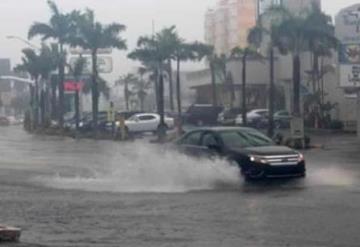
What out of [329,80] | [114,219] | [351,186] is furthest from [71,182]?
[329,80]

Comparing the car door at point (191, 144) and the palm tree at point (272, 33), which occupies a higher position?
the palm tree at point (272, 33)

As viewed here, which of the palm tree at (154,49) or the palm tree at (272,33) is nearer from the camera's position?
the palm tree at (272,33)

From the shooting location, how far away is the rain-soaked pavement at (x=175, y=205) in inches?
548

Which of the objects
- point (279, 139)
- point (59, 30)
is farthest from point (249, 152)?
point (59, 30)

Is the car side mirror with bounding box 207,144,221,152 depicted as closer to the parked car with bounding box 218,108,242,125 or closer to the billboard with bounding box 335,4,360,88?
the billboard with bounding box 335,4,360,88

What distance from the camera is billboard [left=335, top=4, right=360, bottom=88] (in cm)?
4806

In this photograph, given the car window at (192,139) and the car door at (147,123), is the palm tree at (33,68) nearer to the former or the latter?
the car door at (147,123)

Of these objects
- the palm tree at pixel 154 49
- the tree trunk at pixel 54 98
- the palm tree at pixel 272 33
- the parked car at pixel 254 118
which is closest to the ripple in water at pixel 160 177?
the palm tree at pixel 272 33

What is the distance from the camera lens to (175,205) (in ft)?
61.2

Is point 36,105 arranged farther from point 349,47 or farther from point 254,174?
point 254,174

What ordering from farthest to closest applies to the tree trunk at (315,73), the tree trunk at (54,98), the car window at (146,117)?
the tree trunk at (54,98), the tree trunk at (315,73), the car window at (146,117)

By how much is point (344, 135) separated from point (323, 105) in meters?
7.63

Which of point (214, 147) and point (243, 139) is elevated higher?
point (243, 139)

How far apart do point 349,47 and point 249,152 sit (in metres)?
26.9
